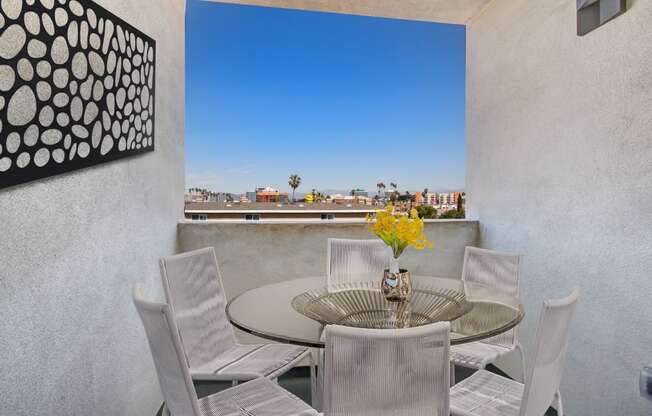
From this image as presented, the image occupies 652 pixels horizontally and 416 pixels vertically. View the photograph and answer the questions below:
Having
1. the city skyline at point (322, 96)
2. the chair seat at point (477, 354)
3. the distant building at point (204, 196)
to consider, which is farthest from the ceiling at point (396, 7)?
the city skyline at point (322, 96)

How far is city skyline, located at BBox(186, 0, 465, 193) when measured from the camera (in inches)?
284

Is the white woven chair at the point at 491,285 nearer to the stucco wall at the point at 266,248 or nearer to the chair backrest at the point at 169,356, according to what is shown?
the stucco wall at the point at 266,248

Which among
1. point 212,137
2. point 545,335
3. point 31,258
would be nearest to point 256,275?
point 31,258

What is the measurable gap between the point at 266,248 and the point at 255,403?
1623 mm

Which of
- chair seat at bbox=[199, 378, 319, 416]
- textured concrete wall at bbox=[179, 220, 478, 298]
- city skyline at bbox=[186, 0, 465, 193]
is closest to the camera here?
chair seat at bbox=[199, 378, 319, 416]

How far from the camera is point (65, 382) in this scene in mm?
1625

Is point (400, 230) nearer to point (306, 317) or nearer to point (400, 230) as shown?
point (400, 230)

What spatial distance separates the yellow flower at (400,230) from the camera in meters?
1.85

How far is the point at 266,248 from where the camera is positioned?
10.5 feet

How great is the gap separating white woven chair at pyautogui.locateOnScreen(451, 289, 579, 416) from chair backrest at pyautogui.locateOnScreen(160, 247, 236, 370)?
1.17 metres

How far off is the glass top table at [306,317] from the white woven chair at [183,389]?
0.98 ft

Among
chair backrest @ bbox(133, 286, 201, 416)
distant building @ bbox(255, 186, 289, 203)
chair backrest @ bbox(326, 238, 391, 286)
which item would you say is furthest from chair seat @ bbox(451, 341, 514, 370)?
distant building @ bbox(255, 186, 289, 203)

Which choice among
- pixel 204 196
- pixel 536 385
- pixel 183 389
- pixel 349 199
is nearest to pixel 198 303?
pixel 183 389

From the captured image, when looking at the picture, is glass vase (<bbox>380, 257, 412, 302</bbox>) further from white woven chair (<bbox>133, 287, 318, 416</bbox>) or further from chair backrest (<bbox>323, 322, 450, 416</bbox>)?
chair backrest (<bbox>323, 322, 450, 416</bbox>)
